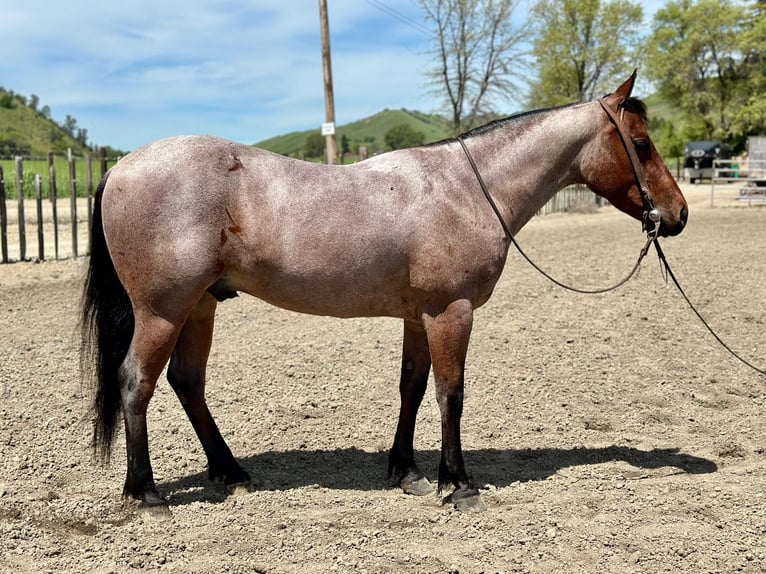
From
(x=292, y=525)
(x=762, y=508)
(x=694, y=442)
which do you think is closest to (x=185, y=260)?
(x=292, y=525)

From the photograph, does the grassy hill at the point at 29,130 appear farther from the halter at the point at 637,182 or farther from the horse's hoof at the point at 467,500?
the horse's hoof at the point at 467,500

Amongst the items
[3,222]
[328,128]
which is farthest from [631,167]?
[328,128]

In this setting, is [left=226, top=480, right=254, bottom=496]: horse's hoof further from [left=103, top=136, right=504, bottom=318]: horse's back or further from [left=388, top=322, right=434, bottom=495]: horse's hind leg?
[left=103, top=136, right=504, bottom=318]: horse's back

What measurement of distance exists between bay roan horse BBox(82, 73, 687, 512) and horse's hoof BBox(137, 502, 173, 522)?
15mm

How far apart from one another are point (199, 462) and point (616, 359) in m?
3.78

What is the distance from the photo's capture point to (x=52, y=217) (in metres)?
17.8

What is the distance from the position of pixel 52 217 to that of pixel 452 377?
17.0m

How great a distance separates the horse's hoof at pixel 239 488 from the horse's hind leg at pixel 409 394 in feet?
2.73

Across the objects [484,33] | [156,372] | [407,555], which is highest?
[484,33]

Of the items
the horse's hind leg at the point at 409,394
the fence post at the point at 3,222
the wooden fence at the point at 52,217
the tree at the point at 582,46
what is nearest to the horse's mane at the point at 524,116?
the horse's hind leg at the point at 409,394

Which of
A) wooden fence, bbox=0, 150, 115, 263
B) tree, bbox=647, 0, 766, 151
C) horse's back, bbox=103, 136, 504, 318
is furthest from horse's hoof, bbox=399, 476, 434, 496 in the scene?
tree, bbox=647, 0, 766, 151

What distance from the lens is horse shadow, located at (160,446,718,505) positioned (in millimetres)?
3945

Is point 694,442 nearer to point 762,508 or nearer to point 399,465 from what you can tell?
point 762,508

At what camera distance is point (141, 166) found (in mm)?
3377
